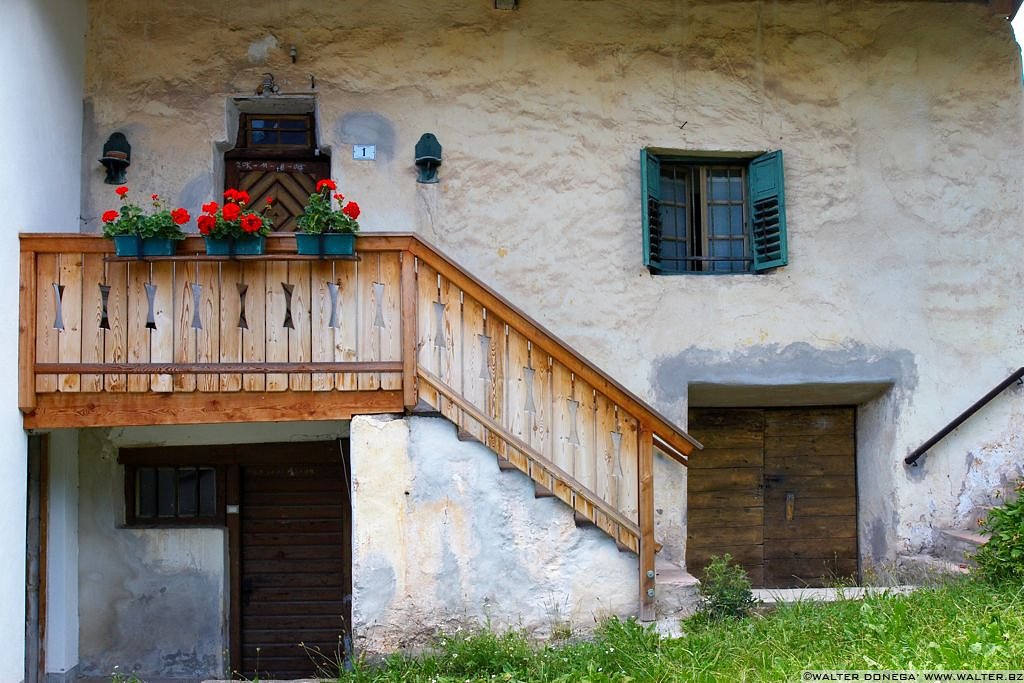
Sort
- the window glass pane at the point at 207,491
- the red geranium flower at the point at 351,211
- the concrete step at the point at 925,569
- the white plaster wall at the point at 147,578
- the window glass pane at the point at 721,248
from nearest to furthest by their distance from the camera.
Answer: the red geranium flower at the point at 351,211 < the concrete step at the point at 925,569 < the white plaster wall at the point at 147,578 < the window glass pane at the point at 207,491 < the window glass pane at the point at 721,248

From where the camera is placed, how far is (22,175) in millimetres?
6062

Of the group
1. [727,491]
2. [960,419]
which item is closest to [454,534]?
[727,491]

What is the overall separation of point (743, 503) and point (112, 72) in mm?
6274

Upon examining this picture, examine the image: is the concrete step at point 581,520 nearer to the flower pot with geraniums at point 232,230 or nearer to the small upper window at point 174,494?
the flower pot with geraniums at point 232,230

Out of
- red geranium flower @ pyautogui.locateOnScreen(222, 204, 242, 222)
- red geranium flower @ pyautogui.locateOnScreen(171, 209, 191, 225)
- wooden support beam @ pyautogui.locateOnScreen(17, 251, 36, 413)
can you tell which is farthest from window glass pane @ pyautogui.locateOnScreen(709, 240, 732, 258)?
wooden support beam @ pyautogui.locateOnScreen(17, 251, 36, 413)

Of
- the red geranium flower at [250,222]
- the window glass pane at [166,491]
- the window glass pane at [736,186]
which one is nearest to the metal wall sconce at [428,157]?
the red geranium flower at [250,222]

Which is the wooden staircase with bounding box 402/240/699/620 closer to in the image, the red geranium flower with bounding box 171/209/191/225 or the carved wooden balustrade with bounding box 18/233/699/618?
the carved wooden balustrade with bounding box 18/233/699/618

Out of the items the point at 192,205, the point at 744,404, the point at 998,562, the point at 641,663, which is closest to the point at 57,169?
the point at 192,205

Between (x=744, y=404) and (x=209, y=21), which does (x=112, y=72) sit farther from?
(x=744, y=404)

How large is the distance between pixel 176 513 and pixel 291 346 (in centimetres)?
263

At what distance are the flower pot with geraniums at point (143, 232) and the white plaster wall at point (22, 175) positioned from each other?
2.03 ft

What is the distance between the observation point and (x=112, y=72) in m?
7.45

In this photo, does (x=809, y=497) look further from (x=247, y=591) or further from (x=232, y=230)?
(x=232, y=230)

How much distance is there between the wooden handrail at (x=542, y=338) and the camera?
5.99 meters
